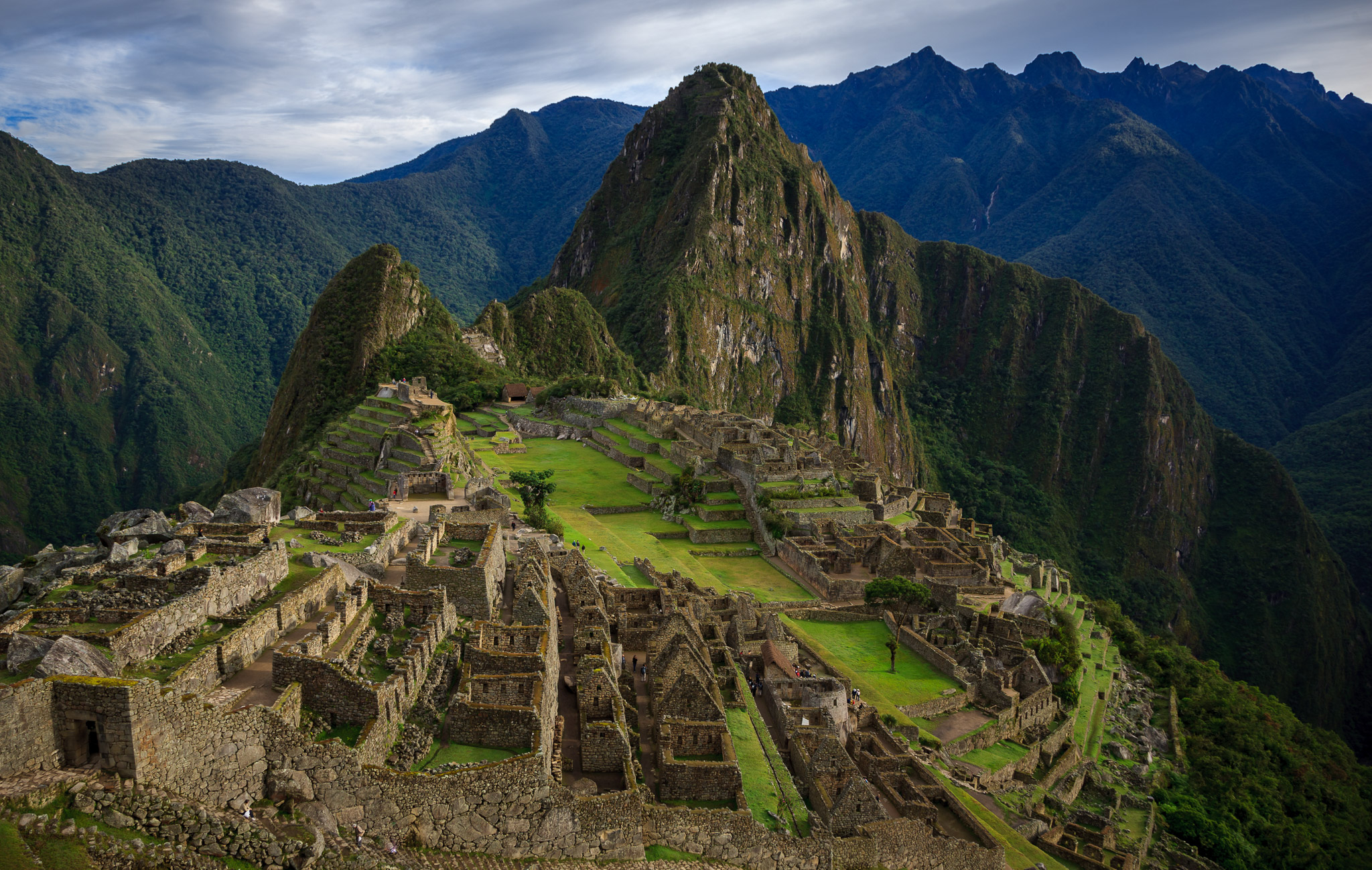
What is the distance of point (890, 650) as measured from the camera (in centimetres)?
3203

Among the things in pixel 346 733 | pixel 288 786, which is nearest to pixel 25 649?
pixel 288 786

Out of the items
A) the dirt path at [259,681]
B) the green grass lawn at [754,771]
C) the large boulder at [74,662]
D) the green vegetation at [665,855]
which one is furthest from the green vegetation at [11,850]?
the green grass lawn at [754,771]

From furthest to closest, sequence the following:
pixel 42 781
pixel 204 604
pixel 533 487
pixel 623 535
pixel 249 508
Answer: pixel 533 487 < pixel 623 535 < pixel 249 508 < pixel 204 604 < pixel 42 781

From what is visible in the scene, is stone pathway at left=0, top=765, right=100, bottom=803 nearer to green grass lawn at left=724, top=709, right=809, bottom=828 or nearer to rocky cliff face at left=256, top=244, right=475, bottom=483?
green grass lawn at left=724, top=709, right=809, bottom=828

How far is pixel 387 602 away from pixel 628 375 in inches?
4280

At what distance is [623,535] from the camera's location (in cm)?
4338

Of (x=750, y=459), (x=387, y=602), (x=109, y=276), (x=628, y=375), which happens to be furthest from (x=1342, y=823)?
(x=109, y=276)

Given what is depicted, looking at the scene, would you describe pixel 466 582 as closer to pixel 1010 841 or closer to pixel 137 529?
pixel 137 529

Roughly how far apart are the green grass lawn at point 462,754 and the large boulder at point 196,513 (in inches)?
389

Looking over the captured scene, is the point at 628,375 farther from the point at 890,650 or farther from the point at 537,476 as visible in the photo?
the point at 890,650

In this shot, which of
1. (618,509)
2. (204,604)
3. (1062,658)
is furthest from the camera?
(618,509)

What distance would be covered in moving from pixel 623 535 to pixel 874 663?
15.6 metres

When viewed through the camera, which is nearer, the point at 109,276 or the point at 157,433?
the point at 157,433

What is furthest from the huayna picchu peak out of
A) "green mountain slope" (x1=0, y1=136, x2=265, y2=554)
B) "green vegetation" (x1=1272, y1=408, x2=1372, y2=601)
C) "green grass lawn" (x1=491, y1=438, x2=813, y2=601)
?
"green vegetation" (x1=1272, y1=408, x2=1372, y2=601)
